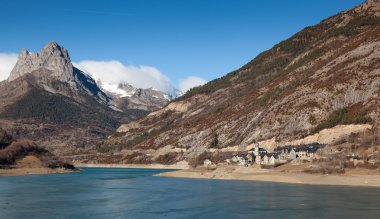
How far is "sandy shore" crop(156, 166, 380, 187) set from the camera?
125 m

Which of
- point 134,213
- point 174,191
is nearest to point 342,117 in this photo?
point 174,191

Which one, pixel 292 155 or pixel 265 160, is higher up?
pixel 292 155

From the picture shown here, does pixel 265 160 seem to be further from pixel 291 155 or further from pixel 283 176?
pixel 283 176

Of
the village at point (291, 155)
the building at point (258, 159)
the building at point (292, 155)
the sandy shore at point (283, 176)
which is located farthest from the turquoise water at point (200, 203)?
the building at point (258, 159)

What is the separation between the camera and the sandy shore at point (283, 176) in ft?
410

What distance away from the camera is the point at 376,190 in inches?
4272

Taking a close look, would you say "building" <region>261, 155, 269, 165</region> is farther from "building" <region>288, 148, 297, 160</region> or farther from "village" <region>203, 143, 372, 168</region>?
"building" <region>288, 148, 297, 160</region>

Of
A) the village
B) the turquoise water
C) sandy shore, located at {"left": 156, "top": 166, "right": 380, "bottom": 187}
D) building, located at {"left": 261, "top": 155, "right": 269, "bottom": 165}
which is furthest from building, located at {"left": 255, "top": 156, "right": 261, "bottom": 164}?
the turquoise water

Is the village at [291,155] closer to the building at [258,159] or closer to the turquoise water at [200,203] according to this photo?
the building at [258,159]

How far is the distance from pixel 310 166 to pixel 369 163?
795 inches

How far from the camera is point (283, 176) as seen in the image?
144 m

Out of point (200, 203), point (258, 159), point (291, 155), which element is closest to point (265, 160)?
point (258, 159)

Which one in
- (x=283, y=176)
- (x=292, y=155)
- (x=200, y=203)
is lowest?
(x=200, y=203)

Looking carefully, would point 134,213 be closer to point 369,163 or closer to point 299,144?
point 369,163
